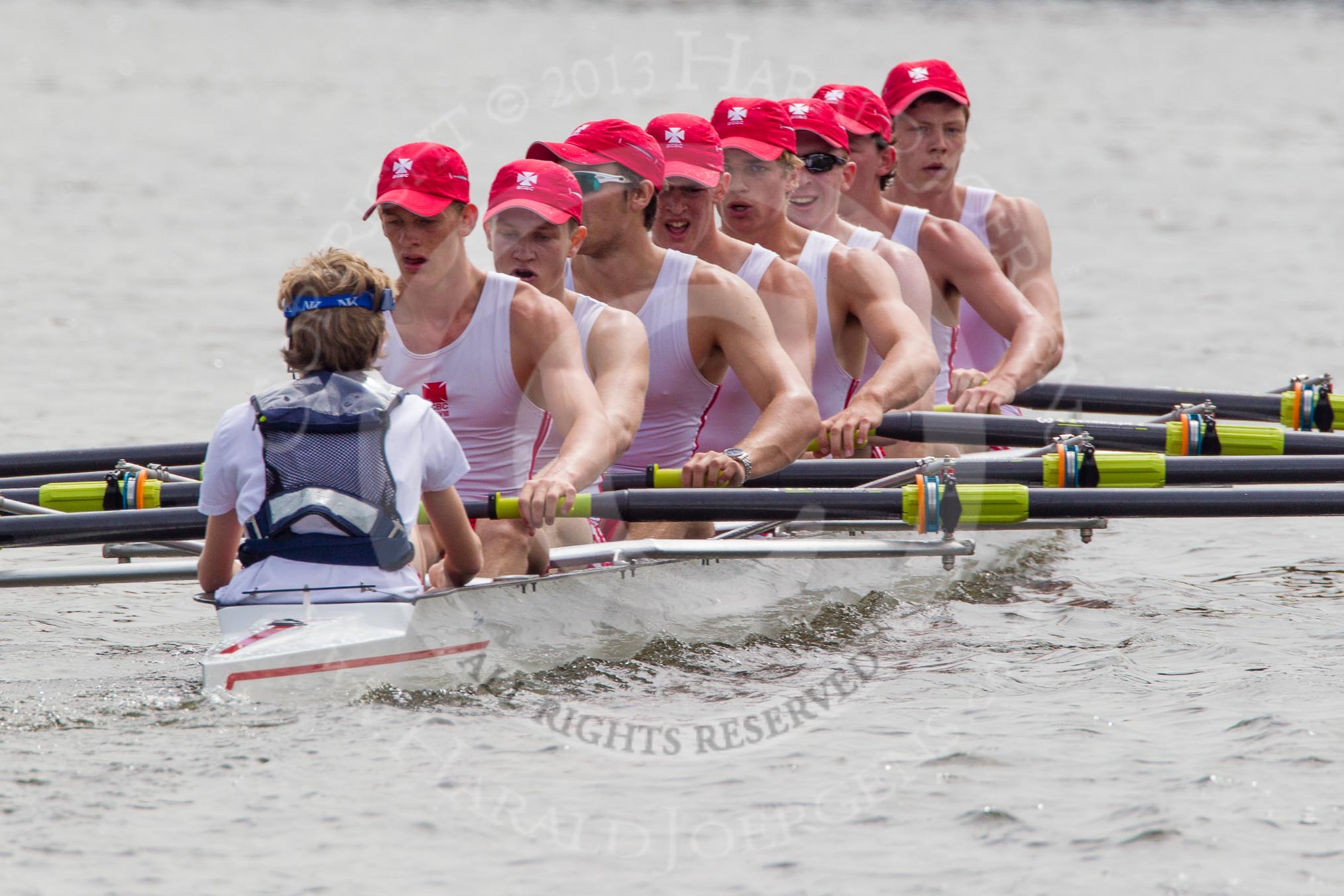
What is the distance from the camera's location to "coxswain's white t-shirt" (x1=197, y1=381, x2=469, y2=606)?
4914 mm

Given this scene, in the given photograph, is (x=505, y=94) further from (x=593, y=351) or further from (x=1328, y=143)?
(x=593, y=351)

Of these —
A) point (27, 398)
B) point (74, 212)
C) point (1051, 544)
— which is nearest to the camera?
point (1051, 544)

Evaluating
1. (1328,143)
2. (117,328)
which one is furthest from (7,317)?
(1328,143)

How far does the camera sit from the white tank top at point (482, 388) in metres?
6.05

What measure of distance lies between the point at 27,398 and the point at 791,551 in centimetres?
782

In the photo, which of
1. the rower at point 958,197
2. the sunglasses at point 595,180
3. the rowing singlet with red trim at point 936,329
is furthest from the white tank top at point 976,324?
the sunglasses at point 595,180

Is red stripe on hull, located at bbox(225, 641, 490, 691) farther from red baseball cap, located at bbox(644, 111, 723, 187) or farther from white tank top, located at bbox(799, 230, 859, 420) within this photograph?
white tank top, located at bbox(799, 230, 859, 420)

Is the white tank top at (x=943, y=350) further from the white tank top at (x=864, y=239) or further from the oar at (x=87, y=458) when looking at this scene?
the oar at (x=87, y=458)

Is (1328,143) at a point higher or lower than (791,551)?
higher

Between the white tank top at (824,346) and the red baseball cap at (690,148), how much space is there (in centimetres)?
71

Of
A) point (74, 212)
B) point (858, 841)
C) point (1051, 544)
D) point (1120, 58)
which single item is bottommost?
point (858, 841)

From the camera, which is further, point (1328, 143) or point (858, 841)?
point (1328, 143)

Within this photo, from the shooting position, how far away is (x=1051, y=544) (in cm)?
877

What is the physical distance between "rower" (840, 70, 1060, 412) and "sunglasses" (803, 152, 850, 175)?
0.48 m
